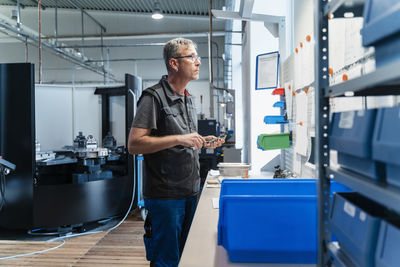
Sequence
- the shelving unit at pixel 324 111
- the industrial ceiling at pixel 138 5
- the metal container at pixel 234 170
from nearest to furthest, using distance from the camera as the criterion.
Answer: the shelving unit at pixel 324 111 → the metal container at pixel 234 170 → the industrial ceiling at pixel 138 5

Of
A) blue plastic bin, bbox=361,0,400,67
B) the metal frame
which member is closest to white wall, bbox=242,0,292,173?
the metal frame

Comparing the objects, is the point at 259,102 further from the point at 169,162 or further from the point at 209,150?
the point at 169,162

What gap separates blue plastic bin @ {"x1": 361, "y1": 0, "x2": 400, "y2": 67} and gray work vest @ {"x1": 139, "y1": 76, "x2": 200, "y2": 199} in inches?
49.3

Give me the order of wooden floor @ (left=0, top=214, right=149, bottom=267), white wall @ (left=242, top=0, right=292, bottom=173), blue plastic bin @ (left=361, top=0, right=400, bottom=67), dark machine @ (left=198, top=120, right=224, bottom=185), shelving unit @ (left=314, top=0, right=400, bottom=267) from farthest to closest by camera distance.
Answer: dark machine @ (left=198, top=120, right=224, bottom=185) < white wall @ (left=242, top=0, right=292, bottom=173) < wooden floor @ (left=0, top=214, right=149, bottom=267) < shelving unit @ (left=314, top=0, right=400, bottom=267) < blue plastic bin @ (left=361, top=0, right=400, bottom=67)

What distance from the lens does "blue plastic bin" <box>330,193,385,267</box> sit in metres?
0.61

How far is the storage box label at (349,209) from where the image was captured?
27.4 inches

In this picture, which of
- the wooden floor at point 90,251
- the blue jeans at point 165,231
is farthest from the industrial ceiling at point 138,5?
the blue jeans at point 165,231

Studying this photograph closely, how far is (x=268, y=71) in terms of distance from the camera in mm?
2816

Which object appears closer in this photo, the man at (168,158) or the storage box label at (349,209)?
the storage box label at (349,209)

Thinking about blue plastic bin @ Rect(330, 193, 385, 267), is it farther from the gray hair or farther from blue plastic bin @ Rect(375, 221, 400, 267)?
the gray hair

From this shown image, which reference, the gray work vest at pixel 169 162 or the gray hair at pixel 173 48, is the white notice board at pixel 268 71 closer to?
the gray hair at pixel 173 48

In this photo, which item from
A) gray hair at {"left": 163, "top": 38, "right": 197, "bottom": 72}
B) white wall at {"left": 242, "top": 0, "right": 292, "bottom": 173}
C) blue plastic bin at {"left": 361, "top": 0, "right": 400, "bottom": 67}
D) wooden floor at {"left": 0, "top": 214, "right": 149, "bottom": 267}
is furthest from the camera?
white wall at {"left": 242, "top": 0, "right": 292, "bottom": 173}

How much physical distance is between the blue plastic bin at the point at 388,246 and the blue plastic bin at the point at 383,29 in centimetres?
29

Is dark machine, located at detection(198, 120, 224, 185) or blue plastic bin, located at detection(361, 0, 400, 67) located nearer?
blue plastic bin, located at detection(361, 0, 400, 67)
